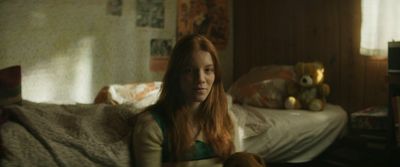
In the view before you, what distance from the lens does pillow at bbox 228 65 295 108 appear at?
217cm

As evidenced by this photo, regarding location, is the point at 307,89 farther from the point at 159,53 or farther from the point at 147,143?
the point at 147,143

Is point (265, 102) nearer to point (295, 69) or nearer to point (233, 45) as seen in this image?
point (295, 69)

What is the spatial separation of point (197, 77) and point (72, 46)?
1.54 m

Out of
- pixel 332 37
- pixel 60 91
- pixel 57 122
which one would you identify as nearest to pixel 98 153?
pixel 57 122

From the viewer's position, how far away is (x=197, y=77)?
0.95 m

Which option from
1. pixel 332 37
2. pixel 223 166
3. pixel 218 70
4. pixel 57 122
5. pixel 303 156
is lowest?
pixel 303 156

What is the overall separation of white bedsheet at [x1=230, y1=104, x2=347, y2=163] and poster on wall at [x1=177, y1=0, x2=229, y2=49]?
104 centimetres

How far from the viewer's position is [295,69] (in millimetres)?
2250

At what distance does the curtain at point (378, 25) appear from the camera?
6.10 ft

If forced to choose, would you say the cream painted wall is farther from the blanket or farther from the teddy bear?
the blanket

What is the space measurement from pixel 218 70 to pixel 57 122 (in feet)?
1.56

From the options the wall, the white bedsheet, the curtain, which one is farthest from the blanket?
the wall

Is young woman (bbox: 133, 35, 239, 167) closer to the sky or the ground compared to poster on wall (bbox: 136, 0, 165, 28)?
closer to the ground

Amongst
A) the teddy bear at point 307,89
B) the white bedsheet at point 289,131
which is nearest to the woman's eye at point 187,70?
the white bedsheet at point 289,131
